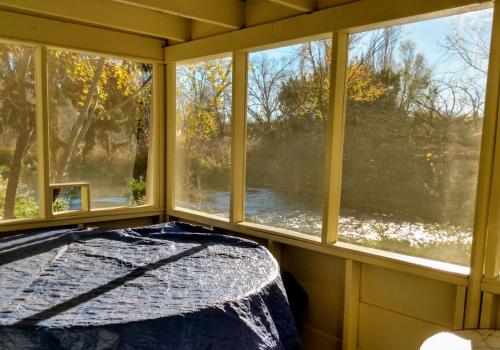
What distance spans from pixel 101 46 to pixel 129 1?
0.84 meters

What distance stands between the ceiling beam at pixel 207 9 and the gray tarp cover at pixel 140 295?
1546 mm

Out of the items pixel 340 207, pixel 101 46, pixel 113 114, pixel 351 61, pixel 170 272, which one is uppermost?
pixel 101 46

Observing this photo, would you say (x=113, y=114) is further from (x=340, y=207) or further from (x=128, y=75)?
(x=340, y=207)

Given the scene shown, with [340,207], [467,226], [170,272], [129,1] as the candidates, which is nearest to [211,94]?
[129,1]

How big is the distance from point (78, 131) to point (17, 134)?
45 cm

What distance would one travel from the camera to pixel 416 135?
2.21 meters

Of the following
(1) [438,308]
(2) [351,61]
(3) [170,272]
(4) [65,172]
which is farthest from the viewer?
(4) [65,172]

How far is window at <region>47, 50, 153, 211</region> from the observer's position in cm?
311

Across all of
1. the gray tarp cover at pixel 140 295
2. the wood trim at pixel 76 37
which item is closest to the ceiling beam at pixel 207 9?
the wood trim at pixel 76 37

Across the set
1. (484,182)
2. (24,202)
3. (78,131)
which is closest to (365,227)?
(484,182)

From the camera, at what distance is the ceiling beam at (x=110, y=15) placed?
2.71 metres

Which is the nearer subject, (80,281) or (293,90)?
(80,281)

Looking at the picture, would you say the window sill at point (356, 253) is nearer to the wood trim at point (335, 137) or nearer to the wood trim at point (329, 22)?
the wood trim at point (335, 137)

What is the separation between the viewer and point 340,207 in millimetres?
2547
